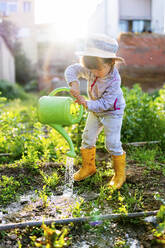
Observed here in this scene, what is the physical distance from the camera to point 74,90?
272 cm

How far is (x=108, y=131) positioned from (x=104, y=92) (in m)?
0.36

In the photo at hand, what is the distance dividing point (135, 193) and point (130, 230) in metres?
0.45

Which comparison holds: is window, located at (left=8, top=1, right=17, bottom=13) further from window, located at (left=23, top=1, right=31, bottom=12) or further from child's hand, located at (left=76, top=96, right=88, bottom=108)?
child's hand, located at (left=76, top=96, right=88, bottom=108)

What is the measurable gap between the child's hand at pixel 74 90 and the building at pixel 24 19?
1957 centimetres

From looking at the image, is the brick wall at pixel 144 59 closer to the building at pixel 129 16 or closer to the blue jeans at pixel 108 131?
the building at pixel 129 16

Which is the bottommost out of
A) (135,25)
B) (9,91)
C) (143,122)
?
(9,91)

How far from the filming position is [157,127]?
14.1 ft

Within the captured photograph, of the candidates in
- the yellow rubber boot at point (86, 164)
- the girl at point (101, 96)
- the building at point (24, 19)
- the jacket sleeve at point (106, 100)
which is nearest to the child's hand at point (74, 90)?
the girl at point (101, 96)

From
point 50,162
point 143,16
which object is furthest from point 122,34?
point 50,162

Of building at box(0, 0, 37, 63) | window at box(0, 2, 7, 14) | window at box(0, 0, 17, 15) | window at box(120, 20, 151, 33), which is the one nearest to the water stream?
window at box(120, 20, 151, 33)

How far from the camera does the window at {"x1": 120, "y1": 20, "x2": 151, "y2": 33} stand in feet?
39.1

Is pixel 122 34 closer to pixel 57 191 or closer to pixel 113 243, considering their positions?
pixel 57 191

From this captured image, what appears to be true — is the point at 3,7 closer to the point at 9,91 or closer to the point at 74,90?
the point at 9,91

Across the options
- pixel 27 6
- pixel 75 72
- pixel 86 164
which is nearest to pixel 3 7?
pixel 27 6
